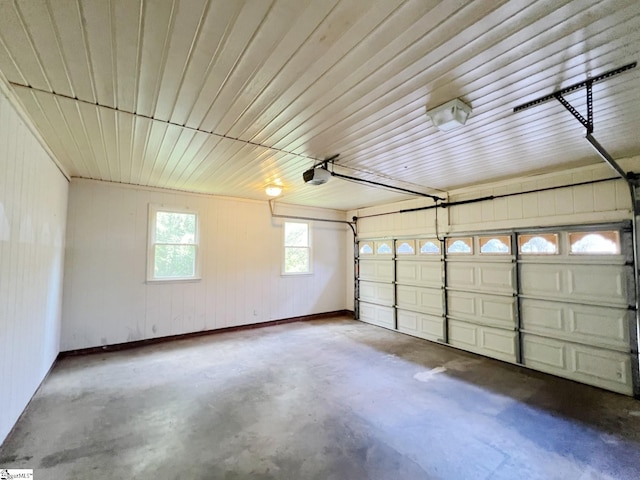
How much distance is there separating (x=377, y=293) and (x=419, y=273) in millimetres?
1210

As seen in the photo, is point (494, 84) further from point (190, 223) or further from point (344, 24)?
point (190, 223)

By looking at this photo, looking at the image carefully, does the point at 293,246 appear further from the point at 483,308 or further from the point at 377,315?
the point at 483,308

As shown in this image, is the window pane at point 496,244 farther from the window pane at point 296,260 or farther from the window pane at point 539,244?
the window pane at point 296,260

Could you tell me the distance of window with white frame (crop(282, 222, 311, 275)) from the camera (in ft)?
21.2

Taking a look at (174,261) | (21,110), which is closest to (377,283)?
(174,261)

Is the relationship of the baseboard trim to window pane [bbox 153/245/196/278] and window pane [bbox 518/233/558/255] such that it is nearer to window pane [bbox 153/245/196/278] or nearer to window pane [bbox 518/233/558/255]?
window pane [bbox 153/245/196/278]

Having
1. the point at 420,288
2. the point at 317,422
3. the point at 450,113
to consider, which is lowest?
the point at 317,422

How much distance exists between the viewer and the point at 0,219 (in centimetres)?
199

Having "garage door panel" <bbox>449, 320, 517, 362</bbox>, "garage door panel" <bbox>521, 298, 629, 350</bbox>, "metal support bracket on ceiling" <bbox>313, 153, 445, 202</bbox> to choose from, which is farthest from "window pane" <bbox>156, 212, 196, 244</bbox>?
"garage door panel" <bbox>521, 298, 629, 350</bbox>

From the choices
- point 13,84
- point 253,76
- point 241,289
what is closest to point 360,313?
point 241,289

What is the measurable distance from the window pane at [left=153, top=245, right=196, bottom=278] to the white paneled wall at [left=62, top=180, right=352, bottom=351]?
0.18 metres

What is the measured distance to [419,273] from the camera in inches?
218

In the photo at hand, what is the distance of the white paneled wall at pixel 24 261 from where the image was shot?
2121 millimetres

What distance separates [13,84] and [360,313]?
6.49 metres
